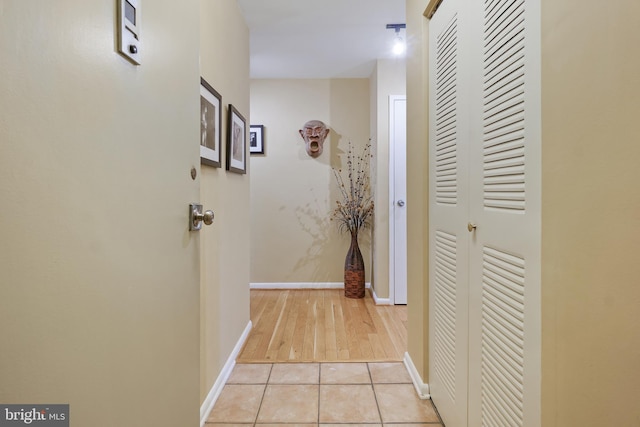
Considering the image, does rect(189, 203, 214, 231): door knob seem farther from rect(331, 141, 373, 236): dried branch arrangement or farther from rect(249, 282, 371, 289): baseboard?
rect(249, 282, 371, 289): baseboard

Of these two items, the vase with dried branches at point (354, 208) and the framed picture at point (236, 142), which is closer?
the framed picture at point (236, 142)

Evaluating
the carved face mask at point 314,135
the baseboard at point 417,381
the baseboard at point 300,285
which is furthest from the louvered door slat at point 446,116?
the baseboard at point 300,285

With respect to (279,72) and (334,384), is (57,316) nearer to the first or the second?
(334,384)

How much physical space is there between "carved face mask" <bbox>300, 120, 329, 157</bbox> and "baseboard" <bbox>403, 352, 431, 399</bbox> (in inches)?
101

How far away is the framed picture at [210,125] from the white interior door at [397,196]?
2.03m

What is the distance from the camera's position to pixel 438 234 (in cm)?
163

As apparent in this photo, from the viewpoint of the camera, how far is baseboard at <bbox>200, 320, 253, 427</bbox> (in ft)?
5.36

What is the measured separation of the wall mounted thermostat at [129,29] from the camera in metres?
0.68

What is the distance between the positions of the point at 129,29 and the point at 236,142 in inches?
64.8

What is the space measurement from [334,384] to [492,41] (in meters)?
1.79

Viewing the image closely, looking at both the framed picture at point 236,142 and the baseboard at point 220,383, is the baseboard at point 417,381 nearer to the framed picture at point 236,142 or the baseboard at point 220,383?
the baseboard at point 220,383

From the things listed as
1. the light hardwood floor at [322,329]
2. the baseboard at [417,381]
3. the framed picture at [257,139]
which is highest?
the framed picture at [257,139]

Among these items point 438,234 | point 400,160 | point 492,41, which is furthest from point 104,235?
point 400,160

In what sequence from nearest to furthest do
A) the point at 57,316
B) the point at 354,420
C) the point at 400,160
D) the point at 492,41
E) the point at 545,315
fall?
1. the point at 57,316
2. the point at 545,315
3. the point at 492,41
4. the point at 354,420
5. the point at 400,160
